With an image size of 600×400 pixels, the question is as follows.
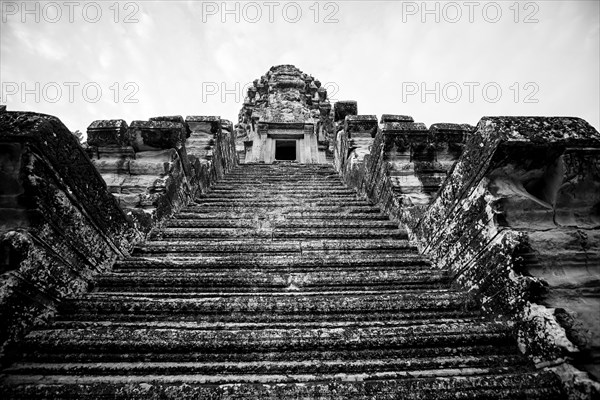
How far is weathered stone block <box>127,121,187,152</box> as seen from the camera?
3709 mm

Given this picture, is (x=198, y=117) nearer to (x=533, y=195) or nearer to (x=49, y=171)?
(x=49, y=171)

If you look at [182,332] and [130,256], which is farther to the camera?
[130,256]

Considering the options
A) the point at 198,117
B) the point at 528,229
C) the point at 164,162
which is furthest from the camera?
the point at 198,117

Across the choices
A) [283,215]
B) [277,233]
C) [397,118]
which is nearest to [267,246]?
[277,233]

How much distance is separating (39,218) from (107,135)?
223 cm

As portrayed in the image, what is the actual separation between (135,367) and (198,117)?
188 inches

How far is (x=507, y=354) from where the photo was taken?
1608mm

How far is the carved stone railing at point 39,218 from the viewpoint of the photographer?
1593 mm

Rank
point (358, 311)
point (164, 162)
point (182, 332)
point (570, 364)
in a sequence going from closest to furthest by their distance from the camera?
point (570, 364), point (182, 332), point (358, 311), point (164, 162)

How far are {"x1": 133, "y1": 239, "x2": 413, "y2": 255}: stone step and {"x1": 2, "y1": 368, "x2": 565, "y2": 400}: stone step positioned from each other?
4.54ft

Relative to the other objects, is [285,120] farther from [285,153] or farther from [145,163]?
[145,163]

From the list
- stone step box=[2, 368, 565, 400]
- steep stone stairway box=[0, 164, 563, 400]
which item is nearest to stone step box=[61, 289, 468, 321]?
steep stone stairway box=[0, 164, 563, 400]

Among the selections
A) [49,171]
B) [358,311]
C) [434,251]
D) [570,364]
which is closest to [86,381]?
[49,171]

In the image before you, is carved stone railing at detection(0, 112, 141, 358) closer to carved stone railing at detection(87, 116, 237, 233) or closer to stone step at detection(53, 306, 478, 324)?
stone step at detection(53, 306, 478, 324)
